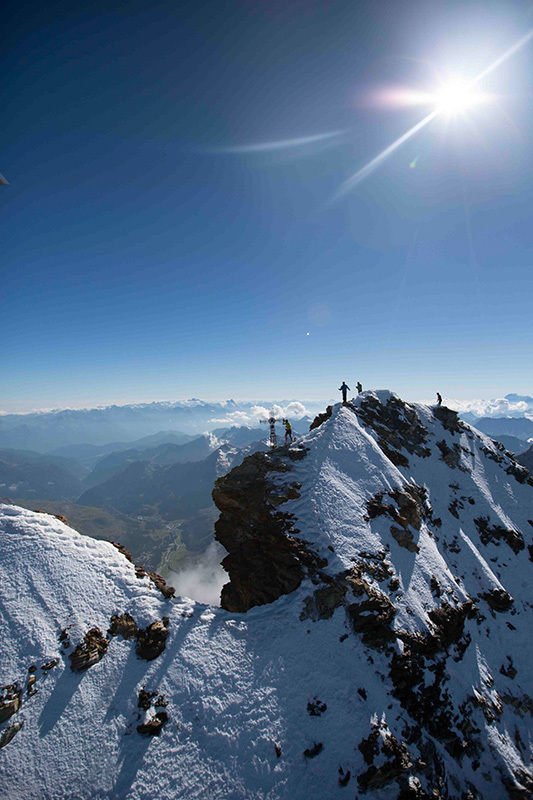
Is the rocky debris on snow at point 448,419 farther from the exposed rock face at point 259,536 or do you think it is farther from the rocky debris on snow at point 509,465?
the exposed rock face at point 259,536

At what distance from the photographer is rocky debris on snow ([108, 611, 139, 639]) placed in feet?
60.8

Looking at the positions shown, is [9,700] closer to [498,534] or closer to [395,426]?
[395,426]

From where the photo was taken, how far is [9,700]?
1458 centimetres

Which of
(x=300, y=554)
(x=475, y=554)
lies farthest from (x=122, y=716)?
(x=475, y=554)

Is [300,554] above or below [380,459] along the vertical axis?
below

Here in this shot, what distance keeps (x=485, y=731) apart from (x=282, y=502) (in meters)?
20.6

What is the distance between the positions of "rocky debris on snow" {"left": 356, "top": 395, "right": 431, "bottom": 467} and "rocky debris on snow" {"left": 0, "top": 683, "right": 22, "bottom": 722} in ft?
129

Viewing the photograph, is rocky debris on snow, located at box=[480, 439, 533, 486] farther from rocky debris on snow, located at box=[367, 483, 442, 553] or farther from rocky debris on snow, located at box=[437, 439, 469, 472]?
rocky debris on snow, located at box=[367, 483, 442, 553]

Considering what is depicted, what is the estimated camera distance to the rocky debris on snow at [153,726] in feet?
48.6

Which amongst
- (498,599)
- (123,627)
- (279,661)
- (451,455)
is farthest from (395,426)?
(123,627)

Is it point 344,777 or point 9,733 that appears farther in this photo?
point 344,777

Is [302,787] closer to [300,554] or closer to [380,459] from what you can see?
[300,554]

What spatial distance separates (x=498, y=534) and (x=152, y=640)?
144ft

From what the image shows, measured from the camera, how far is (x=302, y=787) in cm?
1403
